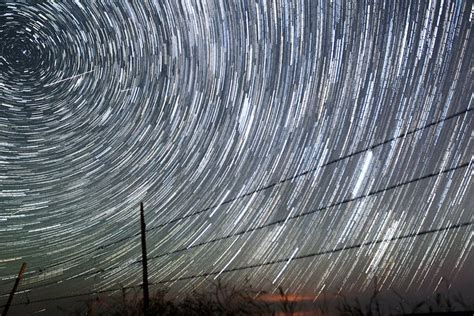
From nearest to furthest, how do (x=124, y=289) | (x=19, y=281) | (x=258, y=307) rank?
(x=258, y=307)
(x=124, y=289)
(x=19, y=281)

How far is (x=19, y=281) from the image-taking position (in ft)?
72.3

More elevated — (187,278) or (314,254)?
(187,278)

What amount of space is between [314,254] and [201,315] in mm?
3150

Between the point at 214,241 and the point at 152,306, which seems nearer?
the point at 214,241

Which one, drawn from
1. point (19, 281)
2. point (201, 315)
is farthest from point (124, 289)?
point (19, 281)

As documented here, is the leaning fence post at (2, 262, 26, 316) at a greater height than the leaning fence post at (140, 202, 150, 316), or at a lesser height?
greater

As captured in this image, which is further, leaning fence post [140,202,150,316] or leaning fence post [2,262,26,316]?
leaning fence post [2,262,26,316]

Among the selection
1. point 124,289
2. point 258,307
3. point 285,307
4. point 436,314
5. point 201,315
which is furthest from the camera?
point 124,289

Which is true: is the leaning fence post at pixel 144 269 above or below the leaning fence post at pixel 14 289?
below

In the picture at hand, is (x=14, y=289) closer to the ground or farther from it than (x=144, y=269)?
farther from it

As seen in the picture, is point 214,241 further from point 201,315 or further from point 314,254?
point 314,254

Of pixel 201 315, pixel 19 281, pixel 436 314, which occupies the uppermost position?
pixel 19 281

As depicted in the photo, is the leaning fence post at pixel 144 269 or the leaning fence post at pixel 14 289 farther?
the leaning fence post at pixel 14 289

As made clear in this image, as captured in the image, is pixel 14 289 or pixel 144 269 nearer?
pixel 144 269
